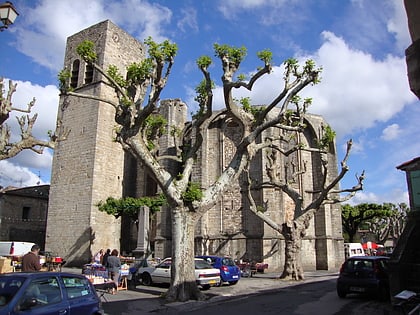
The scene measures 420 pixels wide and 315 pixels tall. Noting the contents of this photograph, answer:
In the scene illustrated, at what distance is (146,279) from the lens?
14930 mm

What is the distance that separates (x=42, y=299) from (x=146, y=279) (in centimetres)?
1006

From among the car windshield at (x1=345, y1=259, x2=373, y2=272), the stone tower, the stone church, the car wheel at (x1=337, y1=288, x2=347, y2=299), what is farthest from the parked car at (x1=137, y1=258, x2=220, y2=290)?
the stone tower

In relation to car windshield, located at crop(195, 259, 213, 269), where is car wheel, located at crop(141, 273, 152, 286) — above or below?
below

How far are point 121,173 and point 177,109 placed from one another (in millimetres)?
6221

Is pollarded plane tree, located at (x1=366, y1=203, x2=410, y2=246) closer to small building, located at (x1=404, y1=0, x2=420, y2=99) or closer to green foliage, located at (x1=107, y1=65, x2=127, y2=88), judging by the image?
green foliage, located at (x1=107, y1=65, x2=127, y2=88)

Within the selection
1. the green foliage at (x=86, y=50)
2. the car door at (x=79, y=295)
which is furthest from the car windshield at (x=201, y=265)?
the green foliage at (x=86, y=50)

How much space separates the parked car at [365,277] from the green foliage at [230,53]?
711cm

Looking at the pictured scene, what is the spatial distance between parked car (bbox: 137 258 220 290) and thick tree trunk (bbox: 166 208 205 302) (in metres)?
2.38

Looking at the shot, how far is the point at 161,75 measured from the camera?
11234mm

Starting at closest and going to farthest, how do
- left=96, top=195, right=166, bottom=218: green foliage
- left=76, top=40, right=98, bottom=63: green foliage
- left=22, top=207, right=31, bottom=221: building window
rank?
1. left=76, top=40, right=98, bottom=63: green foliage
2. left=96, top=195, right=166, bottom=218: green foliage
3. left=22, top=207, right=31, bottom=221: building window

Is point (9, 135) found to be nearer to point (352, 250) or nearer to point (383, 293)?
point (383, 293)

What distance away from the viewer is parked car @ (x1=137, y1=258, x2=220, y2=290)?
43.0 ft

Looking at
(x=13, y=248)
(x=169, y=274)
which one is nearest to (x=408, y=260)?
(x=169, y=274)

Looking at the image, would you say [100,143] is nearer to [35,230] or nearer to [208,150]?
[208,150]
